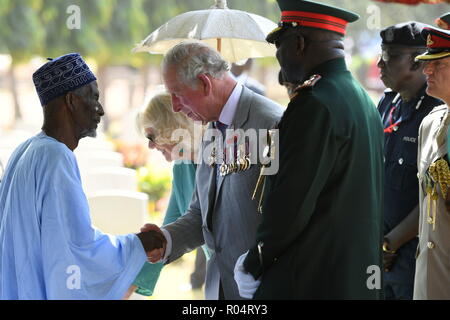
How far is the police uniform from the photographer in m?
3.43

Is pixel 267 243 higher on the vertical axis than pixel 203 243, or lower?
higher

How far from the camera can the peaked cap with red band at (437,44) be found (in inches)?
138

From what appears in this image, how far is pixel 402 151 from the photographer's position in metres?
4.06

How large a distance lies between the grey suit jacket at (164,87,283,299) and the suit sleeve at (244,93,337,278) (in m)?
0.60

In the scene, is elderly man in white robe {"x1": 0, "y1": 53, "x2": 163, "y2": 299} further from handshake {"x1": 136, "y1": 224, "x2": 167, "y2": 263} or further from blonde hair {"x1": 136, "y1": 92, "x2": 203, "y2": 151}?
blonde hair {"x1": 136, "y1": 92, "x2": 203, "y2": 151}

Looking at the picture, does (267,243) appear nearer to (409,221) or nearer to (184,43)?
(184,43)

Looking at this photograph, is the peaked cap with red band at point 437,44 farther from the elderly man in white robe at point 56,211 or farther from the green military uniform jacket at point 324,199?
the elderly man in white robe at point 56,211

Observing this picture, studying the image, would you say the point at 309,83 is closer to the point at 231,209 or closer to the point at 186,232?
the point at 231,209

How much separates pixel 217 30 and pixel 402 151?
1362mm

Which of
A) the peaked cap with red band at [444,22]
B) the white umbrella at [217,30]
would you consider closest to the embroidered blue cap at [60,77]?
the white umbrella at [217,30]

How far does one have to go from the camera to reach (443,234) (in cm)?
342

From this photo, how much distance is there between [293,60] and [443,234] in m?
1.26

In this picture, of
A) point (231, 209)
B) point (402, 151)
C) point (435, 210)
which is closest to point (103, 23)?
point (402, 151)
